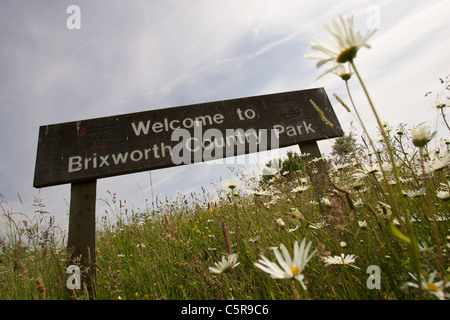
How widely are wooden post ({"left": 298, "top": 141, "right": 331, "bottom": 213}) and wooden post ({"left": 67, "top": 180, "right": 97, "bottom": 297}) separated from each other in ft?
7.46

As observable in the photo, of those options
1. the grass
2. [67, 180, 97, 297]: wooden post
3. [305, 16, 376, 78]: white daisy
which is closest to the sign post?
[67, 180, 97, 297]: wooden post

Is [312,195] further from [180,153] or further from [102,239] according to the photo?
[102,239]

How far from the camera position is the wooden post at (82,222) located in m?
2.20

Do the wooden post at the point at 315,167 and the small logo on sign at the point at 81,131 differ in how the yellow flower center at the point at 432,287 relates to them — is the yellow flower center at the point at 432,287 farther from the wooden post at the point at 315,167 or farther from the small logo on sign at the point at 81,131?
the small logo on sign at the point at 81,131

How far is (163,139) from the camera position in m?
2.64

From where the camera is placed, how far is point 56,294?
1.96 metres

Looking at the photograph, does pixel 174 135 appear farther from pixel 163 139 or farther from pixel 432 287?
pixel 432 287

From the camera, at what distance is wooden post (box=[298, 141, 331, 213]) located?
8.69 feet

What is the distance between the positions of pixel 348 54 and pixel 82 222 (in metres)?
2.50

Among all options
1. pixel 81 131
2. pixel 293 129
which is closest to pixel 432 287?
pixel 293 129

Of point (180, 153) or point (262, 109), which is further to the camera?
point (262, 109)
